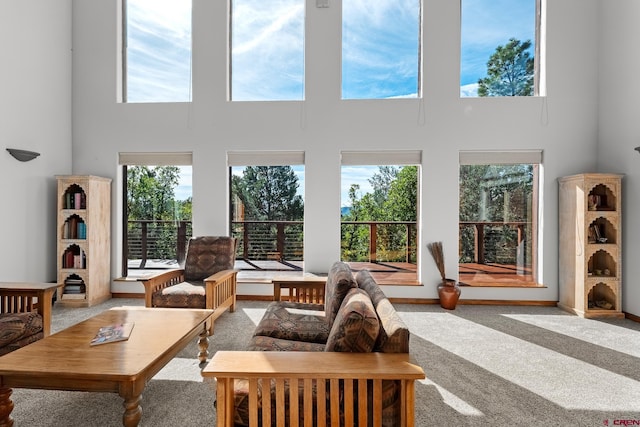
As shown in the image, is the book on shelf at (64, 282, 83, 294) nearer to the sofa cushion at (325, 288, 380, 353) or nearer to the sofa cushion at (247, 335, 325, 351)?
the sofa cushion at (247, 335, 325, 351)

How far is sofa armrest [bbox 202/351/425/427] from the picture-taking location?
4.45 feet

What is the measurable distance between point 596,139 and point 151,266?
6240 mm

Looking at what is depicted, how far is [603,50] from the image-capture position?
4.36 m

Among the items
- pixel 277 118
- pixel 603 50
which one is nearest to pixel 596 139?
pixel 603 50

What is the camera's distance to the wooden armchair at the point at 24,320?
7.93 feet

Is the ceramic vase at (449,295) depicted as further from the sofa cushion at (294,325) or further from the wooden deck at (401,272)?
the sofa cushion at (294,325)

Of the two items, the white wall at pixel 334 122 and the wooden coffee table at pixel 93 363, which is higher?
the white wall at pixel 334 122

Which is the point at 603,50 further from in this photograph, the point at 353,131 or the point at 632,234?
the point at 353,131

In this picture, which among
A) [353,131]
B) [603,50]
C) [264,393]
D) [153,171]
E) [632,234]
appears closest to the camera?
[264,393]

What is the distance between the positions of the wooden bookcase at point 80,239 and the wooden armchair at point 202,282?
129 centimetres

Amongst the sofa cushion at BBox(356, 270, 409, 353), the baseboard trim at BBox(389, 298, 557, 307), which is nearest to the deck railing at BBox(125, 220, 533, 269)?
the baseboard trim at BBox(389, 298, 557, 307)

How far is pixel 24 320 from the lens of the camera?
2.56 meters

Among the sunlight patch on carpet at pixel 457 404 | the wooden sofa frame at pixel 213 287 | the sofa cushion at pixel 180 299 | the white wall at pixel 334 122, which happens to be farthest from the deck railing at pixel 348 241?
the sunlight patch on carpet at pixel 457 404

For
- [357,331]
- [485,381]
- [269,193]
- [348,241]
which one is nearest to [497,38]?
[348,241]
